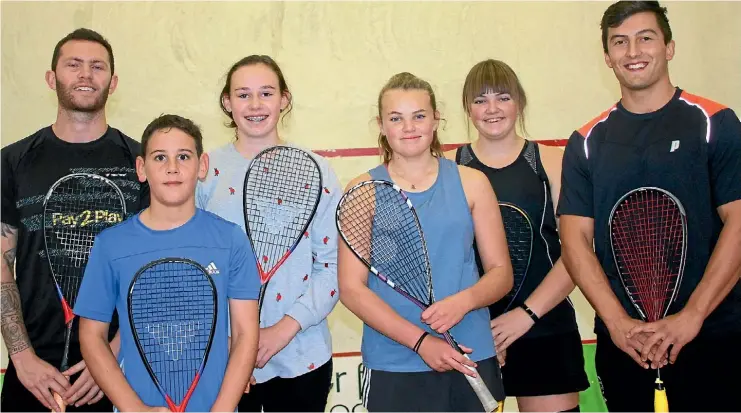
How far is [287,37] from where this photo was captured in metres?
3.98

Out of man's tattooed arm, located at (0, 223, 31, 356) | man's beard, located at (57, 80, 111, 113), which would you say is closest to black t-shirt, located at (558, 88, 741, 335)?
man's beard, located at (57, 80, 111, 113)

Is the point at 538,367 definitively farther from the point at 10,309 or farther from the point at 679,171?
the point at 10,309

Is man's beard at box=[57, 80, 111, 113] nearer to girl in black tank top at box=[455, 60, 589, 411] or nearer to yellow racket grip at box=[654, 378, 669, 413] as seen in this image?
girl in black tank top at box=[455, 60, 589, 411]

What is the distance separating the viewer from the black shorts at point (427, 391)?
214cm

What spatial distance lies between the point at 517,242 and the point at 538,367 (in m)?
0.40

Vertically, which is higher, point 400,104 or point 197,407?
point 400,104

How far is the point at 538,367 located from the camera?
259 cm

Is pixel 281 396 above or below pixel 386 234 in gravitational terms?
below

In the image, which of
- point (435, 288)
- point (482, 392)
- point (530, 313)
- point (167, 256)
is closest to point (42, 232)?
point (167, 256)

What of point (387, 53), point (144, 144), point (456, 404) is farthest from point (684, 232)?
point (387, 53)

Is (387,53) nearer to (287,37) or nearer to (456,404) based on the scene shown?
(287,37)

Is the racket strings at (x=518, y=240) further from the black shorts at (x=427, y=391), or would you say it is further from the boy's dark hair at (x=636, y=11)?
the boy's dark hair at (x=636, y=11)

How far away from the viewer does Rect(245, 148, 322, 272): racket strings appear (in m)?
2.31

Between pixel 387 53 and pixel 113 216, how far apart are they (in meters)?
1.98
